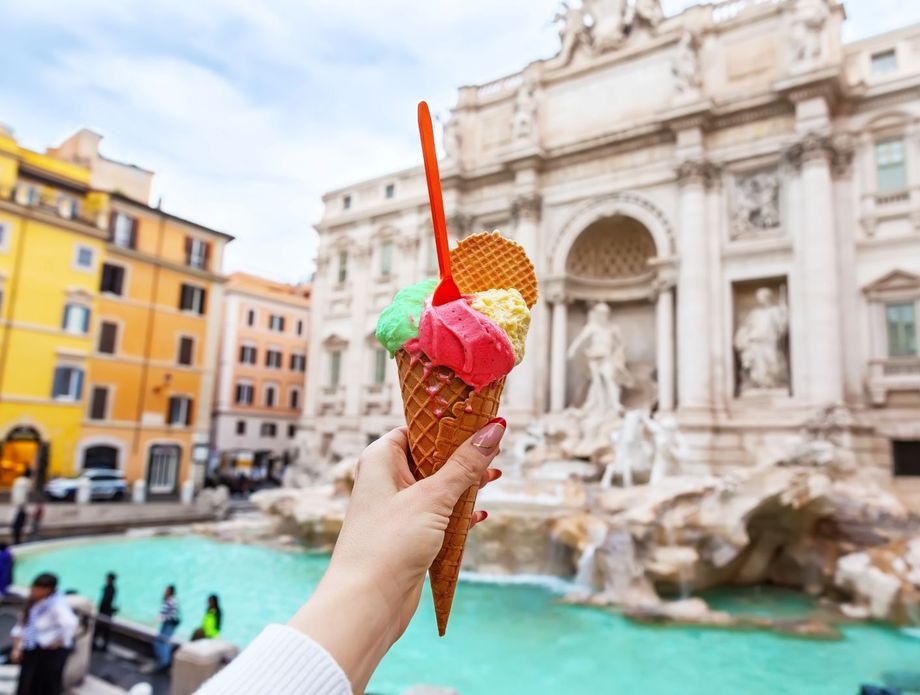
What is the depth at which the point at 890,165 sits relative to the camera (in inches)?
598

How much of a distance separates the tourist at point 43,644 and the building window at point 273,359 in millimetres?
29153

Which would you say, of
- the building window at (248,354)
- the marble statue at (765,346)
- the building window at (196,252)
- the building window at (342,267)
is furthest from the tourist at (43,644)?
the building window at (248,354)

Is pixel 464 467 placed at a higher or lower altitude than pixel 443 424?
lower

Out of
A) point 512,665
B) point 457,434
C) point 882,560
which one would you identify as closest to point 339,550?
point 457,434

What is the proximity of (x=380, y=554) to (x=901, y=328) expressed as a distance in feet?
55.7

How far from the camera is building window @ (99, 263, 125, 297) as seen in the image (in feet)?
76.7

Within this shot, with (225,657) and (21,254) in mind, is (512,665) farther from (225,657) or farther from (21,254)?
(21,254)

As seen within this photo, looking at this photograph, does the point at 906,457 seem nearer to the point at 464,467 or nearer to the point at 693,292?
the point at 693,292

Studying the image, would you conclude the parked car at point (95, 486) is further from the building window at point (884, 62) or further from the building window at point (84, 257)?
the building window at point (884, 62)

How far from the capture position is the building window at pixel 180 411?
2509 cm

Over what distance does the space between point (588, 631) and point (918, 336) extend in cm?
1156

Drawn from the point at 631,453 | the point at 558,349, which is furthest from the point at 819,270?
the point at 558,349

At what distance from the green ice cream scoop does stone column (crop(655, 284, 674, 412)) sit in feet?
51.6

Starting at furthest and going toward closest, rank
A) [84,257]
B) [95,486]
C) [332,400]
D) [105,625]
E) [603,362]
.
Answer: [332,400] < [84,257] < [95,486] < [603,362] < [105,625]
